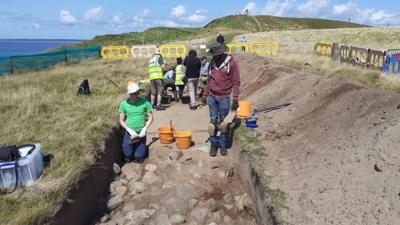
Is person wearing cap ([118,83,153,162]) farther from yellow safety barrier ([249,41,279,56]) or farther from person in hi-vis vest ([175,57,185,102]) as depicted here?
yellow safety barrier ([249,41,279,56])

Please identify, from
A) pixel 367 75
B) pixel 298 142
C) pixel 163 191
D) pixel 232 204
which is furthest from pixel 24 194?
pixel 367 75

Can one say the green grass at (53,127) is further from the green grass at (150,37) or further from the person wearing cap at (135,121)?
the green grass at (150,37)

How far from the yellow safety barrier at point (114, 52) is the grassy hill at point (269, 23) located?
6215 centimetres

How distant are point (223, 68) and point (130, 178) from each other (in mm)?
2656

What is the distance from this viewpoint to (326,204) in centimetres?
504

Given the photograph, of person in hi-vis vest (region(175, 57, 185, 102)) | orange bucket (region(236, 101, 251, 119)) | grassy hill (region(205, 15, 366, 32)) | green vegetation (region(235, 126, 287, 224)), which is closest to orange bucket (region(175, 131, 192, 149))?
green vegetation (region(235, 126, 287, 224))

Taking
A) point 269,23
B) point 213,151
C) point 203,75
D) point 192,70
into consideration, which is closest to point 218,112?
point 213,151

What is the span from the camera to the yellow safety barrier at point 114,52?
1163 inches

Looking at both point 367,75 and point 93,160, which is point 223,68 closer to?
point 93,160

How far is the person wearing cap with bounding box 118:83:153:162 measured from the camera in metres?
8.47

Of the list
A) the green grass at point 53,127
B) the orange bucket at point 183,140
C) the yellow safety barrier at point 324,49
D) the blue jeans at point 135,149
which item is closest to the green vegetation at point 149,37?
the yellow safety barrier at point 324,49

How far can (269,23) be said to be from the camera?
325 feet

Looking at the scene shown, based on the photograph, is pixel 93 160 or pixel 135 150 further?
pixel 135 150

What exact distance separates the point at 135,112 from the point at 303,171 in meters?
3.60
